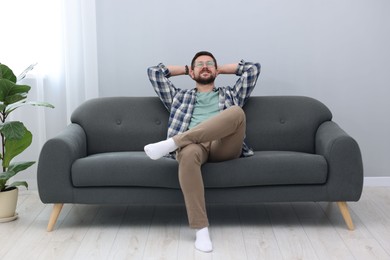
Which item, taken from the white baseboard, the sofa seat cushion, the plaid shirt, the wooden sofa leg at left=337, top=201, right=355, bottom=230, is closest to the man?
the plaid shirt

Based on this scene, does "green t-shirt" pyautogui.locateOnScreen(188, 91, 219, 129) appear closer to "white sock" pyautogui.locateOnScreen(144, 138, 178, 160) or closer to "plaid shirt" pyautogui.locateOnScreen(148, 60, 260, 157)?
"plaid shirt" pyautogui.locateOnScreen(148, 60, 260, 157)

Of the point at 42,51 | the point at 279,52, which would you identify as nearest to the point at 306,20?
the point at 279,52

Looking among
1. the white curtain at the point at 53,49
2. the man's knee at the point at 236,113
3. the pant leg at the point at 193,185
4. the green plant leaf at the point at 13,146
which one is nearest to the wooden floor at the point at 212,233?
the pant leg at the point at 193,185

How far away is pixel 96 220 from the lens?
3.81 meters

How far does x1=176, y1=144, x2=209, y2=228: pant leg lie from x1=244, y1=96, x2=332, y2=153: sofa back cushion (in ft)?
2.62

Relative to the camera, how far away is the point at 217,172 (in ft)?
11.5

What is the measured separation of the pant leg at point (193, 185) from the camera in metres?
3.29

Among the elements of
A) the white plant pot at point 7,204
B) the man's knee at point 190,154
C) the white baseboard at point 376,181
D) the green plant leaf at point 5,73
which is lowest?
the white baseboard at point 376,181

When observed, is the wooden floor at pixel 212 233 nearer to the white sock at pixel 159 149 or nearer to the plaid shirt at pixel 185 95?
the white sock at pixel 159 149

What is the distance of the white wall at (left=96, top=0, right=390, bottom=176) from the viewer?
178 inches

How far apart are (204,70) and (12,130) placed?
4.21ft

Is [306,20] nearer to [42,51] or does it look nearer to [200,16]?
[200,16]

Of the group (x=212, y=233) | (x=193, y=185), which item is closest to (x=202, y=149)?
(x=193, y=185)

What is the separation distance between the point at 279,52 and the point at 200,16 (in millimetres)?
664
